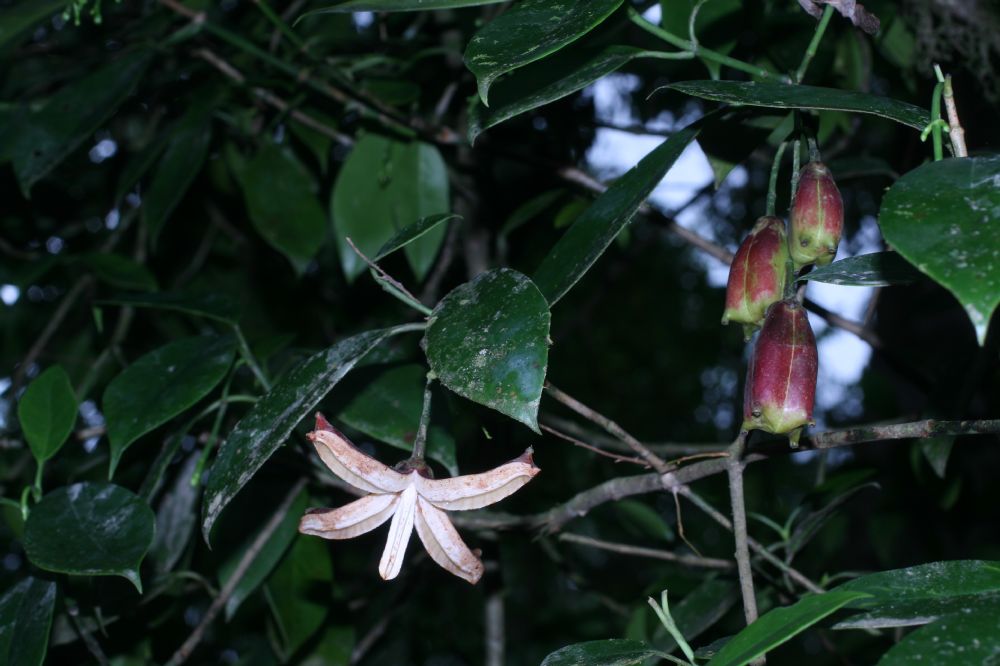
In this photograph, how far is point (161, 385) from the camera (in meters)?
0.93

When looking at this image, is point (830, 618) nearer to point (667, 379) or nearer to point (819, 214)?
point (819, 214)

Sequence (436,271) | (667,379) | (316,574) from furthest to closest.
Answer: (667,379) → (436,271) → (316,574)

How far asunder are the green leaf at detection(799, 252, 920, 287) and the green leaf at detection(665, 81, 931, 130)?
92mm

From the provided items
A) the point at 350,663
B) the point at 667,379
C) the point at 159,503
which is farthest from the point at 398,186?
the point at 667,379

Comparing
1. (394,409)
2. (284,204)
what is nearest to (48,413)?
(394,409)

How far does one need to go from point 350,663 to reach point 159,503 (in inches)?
13.8

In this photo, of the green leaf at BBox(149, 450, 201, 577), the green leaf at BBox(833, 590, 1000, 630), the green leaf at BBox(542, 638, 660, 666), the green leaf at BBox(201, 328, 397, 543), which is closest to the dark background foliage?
the green leaf at BBox(149, 450, 201, 577)

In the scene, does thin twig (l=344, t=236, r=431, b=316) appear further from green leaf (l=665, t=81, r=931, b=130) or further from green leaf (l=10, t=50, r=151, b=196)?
green leaf (l=10, t=50, r=151, b=196)

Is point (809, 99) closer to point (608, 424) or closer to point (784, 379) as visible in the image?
point (784, 379)

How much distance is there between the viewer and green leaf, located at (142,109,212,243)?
1.29 meters

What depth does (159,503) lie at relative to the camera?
1.20m

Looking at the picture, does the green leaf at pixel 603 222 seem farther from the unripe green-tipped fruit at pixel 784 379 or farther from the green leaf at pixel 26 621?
the green leaf at pixel 26 621

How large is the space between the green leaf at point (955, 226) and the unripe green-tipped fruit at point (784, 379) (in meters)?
0.13

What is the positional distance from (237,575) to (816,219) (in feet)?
2.42
